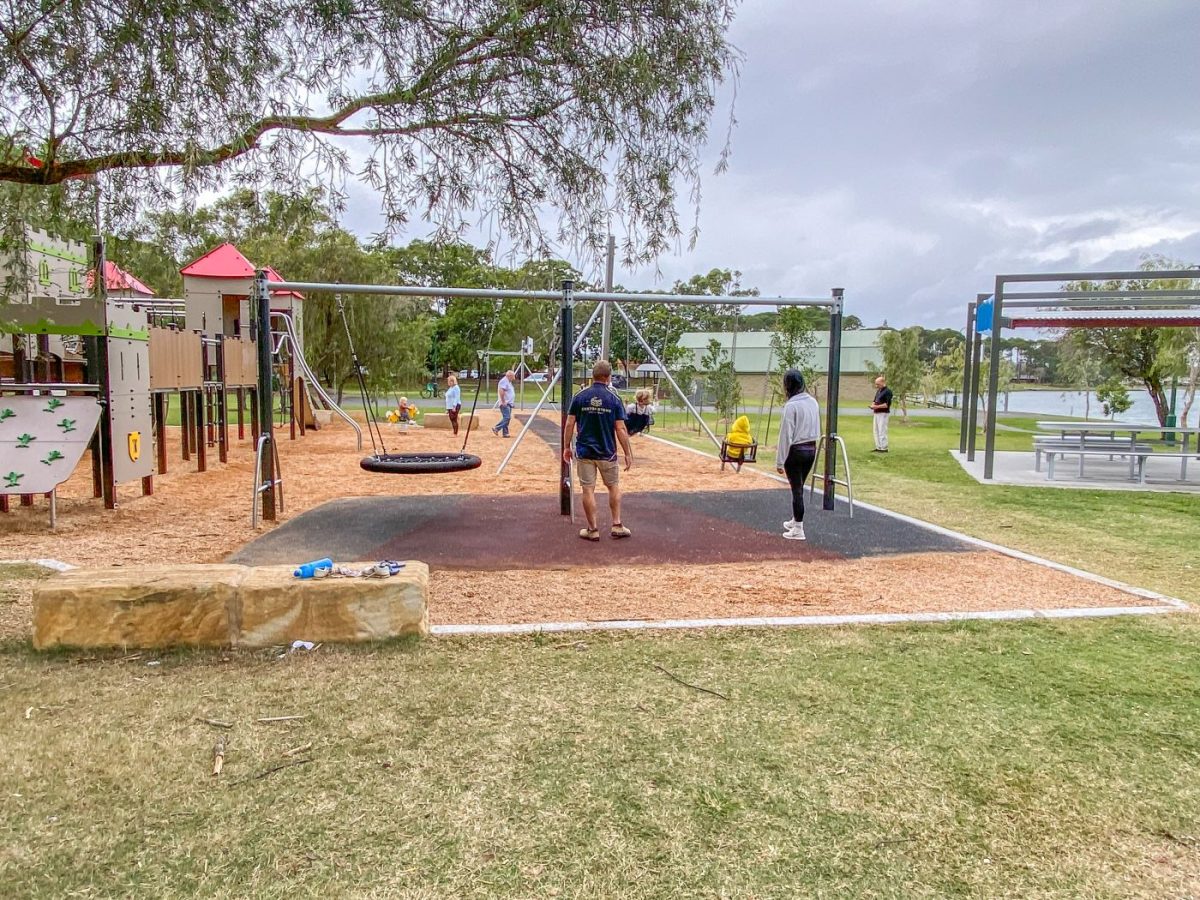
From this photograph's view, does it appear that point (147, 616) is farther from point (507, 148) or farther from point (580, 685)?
point (507, 148)

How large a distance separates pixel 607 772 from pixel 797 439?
5.24 meters

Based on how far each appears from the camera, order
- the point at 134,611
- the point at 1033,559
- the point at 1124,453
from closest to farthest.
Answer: the point at 134,611 → the point at 1033,559 → the point at 1124,453

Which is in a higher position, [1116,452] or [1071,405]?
[1071,405]

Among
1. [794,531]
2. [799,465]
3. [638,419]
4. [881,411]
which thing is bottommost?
[794,531]

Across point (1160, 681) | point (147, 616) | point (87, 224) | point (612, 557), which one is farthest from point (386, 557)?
point (1160, 681)

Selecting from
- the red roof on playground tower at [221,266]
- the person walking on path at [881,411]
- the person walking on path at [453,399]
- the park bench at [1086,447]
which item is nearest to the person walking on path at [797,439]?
the park bench at [1086,447]

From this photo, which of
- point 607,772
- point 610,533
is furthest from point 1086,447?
point 607,772

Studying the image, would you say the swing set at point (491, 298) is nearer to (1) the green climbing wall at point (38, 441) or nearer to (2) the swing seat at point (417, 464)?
(2) the swing seat at point (417, 464)

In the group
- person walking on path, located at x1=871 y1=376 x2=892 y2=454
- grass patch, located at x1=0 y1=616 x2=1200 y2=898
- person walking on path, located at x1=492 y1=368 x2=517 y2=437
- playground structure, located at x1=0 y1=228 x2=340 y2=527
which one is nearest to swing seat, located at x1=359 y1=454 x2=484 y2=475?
playground structure, located at x1=0 y1=228 x2=340 y2=527

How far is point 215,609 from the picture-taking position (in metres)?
4.38

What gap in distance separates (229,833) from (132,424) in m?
7.99

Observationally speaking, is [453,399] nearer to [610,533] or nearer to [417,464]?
[417,464]

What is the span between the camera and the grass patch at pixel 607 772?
2.47m

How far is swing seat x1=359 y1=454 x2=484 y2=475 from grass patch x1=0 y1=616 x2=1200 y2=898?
394cm
